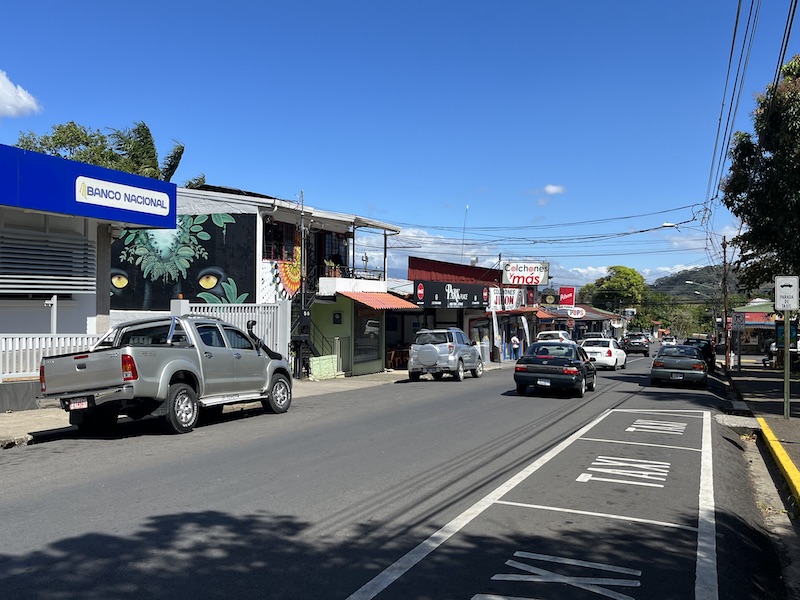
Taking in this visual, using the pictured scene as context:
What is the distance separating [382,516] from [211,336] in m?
7.38

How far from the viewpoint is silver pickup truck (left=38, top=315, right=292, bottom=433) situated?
1084cm

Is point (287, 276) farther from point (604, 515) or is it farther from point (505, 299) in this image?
point (604, 515)

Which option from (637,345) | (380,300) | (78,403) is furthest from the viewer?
(637,345)

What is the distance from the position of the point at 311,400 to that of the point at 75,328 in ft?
19.6

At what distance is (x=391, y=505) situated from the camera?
6.98 metres

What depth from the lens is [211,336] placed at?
13.0 m

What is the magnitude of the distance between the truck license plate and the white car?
83.9ft

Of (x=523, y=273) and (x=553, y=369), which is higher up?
(x=523, y=273)

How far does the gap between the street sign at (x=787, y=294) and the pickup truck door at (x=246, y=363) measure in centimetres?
1054

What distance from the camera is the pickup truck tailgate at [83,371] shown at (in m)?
10.8

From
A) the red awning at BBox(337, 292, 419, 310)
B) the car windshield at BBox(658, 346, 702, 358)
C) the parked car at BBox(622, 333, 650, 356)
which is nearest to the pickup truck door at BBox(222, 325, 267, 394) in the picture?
the red awning at BBox(337, 292, 419, 310)

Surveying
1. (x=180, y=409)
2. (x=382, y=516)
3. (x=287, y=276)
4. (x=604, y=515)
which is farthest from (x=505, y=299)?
(x=382, y=516)

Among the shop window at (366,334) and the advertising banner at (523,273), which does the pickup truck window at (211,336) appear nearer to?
the shop window at (366,334)

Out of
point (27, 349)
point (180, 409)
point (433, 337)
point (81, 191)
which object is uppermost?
point (81, 191)
